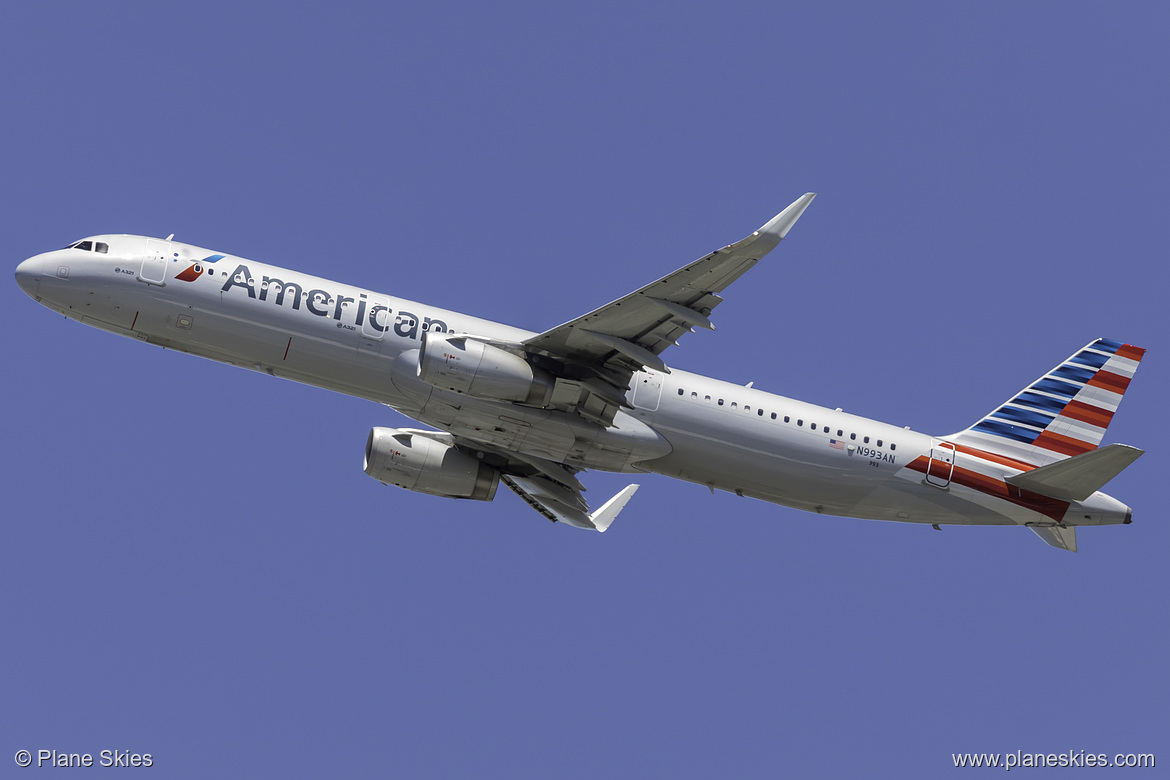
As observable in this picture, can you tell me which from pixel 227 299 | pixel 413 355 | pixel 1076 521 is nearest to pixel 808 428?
pixel 1076 521

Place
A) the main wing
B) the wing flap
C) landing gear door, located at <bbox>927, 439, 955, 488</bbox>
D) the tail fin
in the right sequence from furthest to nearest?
the wing flap
the tail fin
landing gear door, located at <bbox>927, 439, 955, 488</bbox>
the main wing

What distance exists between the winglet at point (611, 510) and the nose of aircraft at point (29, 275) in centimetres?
1969

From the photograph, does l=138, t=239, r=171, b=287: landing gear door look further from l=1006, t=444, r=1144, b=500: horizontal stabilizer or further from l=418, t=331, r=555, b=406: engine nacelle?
l=1006, t=444, r=1144, b=500: horizontal stabilizer

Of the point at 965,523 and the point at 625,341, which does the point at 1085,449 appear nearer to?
the point at 965,523

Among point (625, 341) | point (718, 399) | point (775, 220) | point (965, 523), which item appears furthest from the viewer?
point (965, 523)

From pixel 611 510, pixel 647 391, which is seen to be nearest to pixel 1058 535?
pixel 647 391

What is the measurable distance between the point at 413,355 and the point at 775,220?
11.2 m

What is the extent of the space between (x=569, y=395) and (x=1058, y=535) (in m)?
17.1

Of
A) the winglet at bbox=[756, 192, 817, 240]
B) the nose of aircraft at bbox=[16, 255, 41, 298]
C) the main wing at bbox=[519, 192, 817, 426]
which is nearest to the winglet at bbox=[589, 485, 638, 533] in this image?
the main wing at bbox=[519, 192, 817, 426]

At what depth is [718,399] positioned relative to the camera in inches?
1467

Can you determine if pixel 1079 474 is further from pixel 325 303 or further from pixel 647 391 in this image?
pixel 325 303

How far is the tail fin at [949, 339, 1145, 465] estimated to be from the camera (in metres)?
40.6

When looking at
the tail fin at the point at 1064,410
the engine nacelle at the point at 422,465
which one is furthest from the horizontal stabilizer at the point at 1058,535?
the engine nacelle at the point at 422,465

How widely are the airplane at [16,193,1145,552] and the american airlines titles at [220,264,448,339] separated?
4 cm
